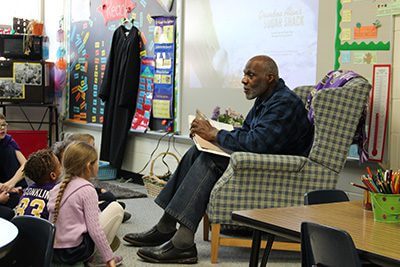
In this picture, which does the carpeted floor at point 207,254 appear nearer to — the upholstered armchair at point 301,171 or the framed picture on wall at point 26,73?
the upholstered armchair at point 301,171

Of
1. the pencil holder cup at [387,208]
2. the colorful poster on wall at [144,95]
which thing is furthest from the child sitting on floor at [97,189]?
the colorful poster on wall at [144,95]

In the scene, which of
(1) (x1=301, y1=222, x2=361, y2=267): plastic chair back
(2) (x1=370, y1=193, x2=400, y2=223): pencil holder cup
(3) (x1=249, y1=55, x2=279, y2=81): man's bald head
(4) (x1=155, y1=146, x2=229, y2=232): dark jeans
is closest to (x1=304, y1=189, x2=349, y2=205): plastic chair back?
(2) (x1=370, y1=193, x2=400, y2=223): pencil holder cup

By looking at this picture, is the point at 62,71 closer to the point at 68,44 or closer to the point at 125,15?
the point at 68,44

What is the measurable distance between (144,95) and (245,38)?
5.73ft

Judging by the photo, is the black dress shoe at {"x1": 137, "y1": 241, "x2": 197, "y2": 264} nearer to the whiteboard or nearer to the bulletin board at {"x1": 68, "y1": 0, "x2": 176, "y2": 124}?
the whiteboard

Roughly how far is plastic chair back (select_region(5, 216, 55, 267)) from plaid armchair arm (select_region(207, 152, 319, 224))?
1587 mm

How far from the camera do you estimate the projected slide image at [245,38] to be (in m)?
4.49

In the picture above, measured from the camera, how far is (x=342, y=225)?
6.16 feet

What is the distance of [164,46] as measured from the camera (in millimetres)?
6094

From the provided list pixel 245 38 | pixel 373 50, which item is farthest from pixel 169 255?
pixel 245 38

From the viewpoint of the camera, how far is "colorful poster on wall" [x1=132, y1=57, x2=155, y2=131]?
20.9 feet

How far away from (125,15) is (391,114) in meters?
3.79

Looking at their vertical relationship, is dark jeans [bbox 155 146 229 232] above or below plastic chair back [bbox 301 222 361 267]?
below

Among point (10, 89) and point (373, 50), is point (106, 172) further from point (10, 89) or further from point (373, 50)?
point (373, 50)
